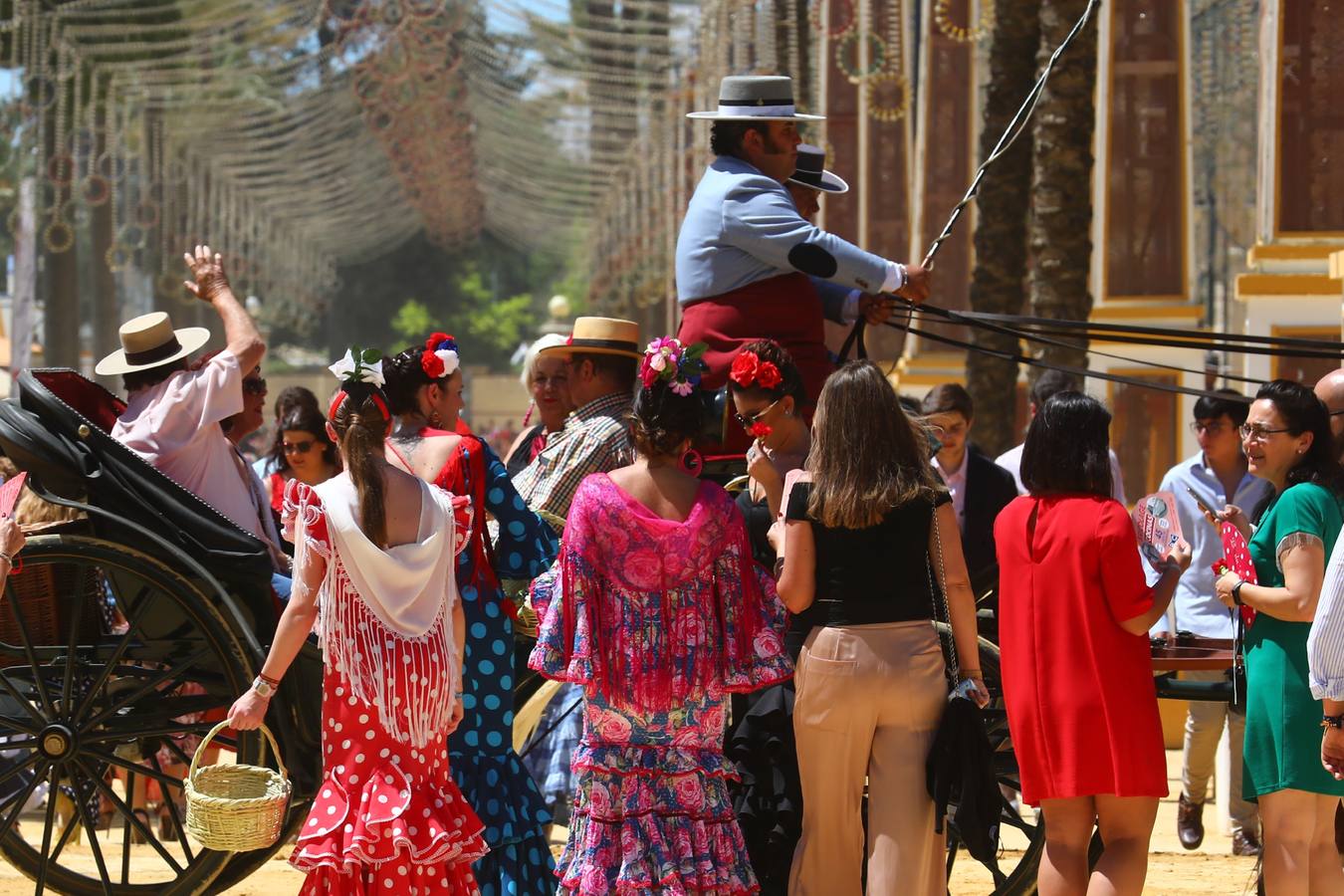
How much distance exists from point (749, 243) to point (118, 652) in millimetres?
2557

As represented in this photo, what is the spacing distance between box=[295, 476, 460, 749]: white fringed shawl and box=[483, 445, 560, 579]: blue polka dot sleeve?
0.47 m

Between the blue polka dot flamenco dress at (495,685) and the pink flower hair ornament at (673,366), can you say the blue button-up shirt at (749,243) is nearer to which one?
the pink flower hair ornament at (673,366)

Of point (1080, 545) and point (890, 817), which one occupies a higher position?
point (1080, 545)

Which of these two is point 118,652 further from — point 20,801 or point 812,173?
point 812,173

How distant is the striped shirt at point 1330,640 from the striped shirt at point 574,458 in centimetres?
262

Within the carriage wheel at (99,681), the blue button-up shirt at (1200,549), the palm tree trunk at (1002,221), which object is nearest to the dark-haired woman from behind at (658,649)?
the carriage wheel at (99,681)

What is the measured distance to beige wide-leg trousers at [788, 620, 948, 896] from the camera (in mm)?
5836

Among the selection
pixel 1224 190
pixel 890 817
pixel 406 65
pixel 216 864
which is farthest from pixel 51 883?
pixel 1224 190

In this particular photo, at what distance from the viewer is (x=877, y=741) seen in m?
Answer: 5.89

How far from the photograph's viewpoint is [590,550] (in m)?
6.01

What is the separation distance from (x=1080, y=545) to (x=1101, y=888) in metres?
1.01

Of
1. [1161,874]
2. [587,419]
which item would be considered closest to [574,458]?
[587,419]

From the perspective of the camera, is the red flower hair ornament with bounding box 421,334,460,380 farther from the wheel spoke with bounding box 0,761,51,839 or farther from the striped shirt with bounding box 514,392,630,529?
the wheel spoke with bounding box 0,761,51,839

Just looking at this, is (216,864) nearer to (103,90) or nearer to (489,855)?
(489,855)
